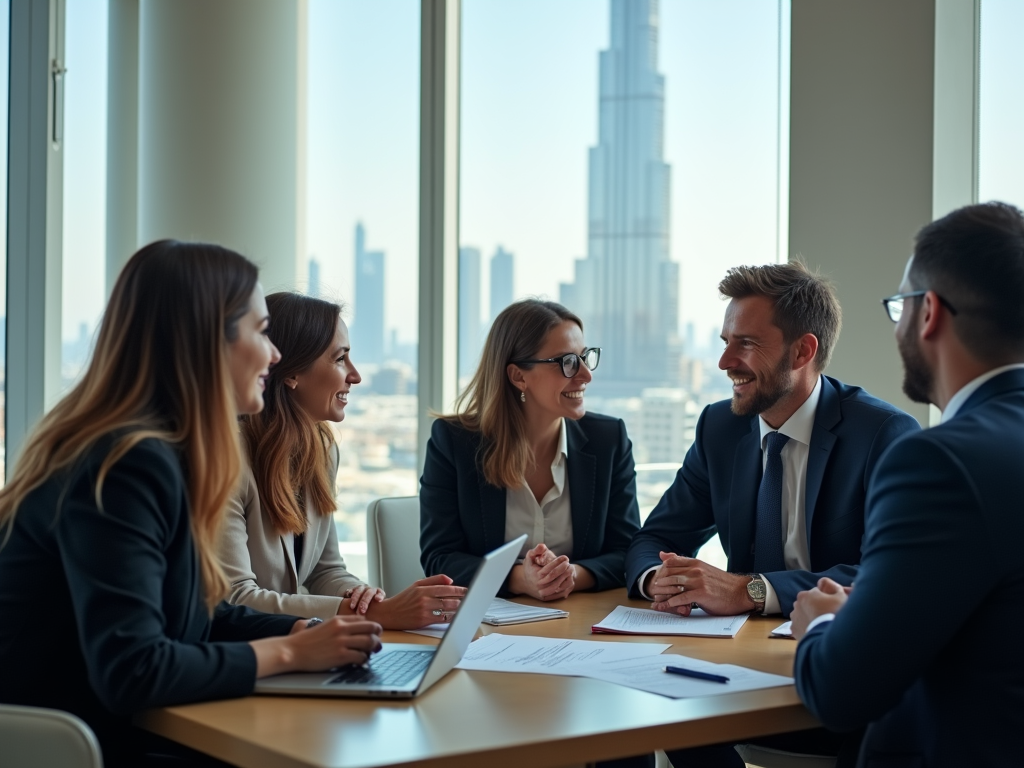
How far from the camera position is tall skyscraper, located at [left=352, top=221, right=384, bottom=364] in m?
4.48

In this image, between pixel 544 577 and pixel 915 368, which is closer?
pixel 915 368

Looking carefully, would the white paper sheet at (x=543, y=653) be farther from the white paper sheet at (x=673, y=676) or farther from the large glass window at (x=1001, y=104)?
the large glass window at (x=1001, y=104)

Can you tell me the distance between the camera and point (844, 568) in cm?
227

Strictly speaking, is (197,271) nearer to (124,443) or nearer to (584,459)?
(124,443)

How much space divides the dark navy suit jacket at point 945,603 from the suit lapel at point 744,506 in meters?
1.07

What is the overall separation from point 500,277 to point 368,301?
2.03 ft

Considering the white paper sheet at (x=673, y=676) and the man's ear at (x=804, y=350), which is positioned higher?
the man's ear at (x=804, y=350)

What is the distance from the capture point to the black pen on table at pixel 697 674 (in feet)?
5.50

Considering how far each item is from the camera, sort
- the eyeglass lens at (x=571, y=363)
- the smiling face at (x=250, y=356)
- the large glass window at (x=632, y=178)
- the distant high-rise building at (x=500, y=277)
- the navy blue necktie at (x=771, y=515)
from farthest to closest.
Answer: the distant high-rise building at (x=500, y=277) → the large glass window at (x=632, y=178) → the eyeglass lens at (x=571, y=363) → the navy blue necktie at (x=771, y=515) → the smiling face at (x=250, y=356)

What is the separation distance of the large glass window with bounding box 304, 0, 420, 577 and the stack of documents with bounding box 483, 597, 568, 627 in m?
2.16

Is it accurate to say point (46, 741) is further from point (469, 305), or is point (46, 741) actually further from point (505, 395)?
point (469, 305)

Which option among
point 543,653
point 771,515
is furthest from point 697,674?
point 771,515

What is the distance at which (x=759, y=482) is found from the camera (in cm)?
262

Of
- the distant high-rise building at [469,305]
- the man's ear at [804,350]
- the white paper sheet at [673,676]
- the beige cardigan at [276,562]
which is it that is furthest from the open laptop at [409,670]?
the distant high-rise building at [469,305]
